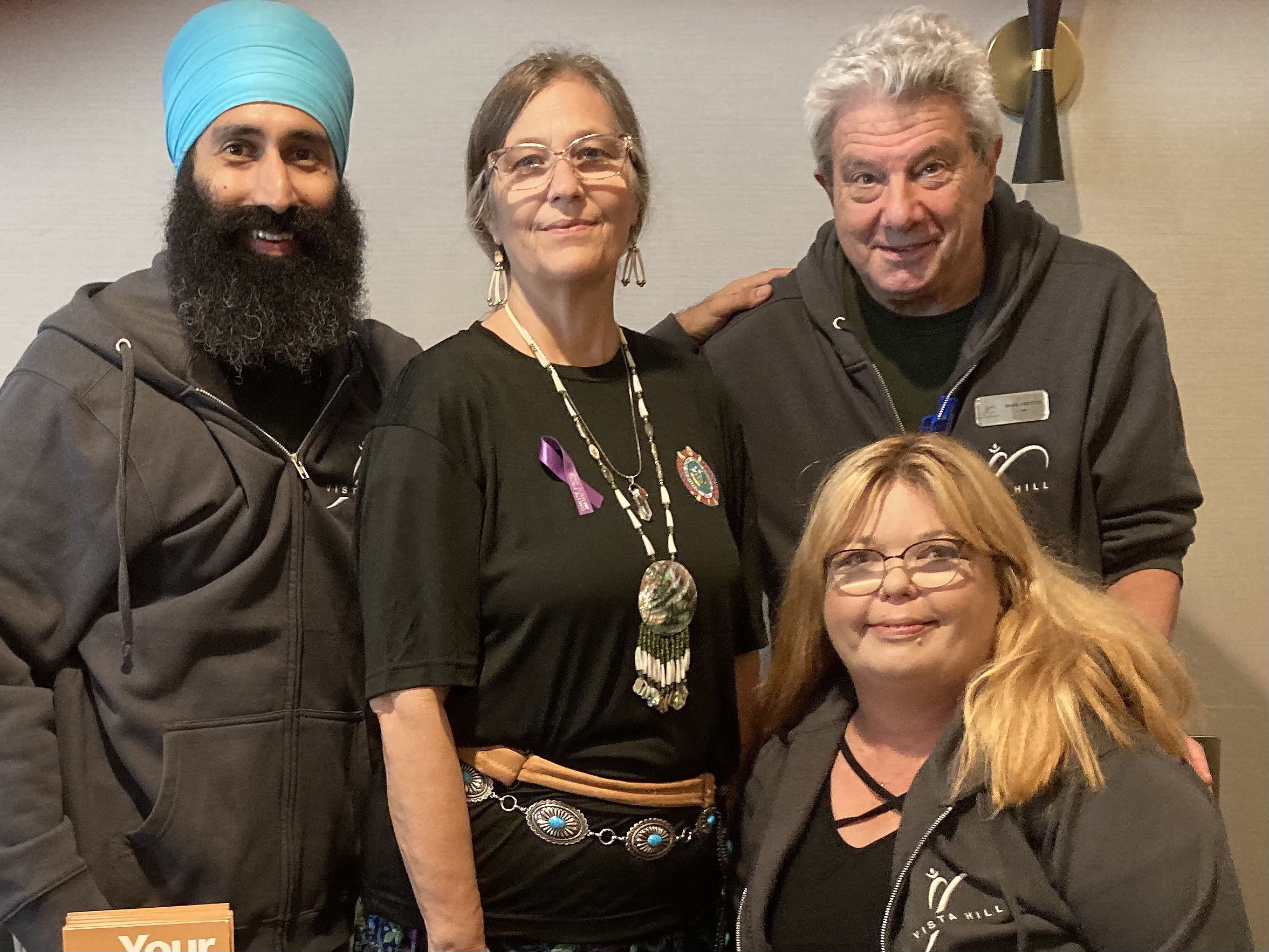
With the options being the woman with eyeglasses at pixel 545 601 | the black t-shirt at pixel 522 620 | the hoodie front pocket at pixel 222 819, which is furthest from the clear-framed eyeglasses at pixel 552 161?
the hoodie front pocket at pixel 222 819

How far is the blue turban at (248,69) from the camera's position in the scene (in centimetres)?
198

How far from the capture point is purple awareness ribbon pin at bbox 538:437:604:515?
66.5 inches

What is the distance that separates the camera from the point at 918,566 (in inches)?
67.1

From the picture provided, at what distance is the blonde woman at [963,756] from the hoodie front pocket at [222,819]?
71 centimetres

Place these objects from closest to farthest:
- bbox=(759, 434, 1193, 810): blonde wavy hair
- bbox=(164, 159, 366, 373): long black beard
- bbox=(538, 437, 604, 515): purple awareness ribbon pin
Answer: bbox=(759, 434, 1193, 810): blonde wavy hair
bbox=(538, 437, 604, 515): purple awareness ribbon pin
bbox=(164, 159, 366, 373): long black beard

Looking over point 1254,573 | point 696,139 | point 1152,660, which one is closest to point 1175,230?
point 1254,573

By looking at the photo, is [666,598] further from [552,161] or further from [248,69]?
[248,69]

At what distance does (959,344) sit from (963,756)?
0.81 m

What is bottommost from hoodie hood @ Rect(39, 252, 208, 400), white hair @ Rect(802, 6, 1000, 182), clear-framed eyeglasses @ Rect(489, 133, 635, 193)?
hoodie hood @ Rect(39, 252, 208, 400)

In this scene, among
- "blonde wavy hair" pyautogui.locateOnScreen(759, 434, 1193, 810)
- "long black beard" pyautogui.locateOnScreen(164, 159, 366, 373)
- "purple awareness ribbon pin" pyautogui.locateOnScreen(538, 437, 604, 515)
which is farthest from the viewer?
"long black beard" pyautogui.locateOnScreen(164, 159, 366, 373)

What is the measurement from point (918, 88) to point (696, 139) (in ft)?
2.74

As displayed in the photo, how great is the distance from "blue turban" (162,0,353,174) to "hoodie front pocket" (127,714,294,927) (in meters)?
0.94

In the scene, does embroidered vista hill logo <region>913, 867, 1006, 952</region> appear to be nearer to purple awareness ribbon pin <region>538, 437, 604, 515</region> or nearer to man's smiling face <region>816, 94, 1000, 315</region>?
purple awareness ribbon pin <region>538, 437, 604, 515</region>

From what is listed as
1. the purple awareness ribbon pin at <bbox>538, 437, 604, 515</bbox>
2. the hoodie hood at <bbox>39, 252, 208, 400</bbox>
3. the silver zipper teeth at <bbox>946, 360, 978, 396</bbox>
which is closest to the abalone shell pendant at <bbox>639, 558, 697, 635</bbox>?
the purple awareness ribbon pin at <bbox>538, 437, 604, 515</bbox>
